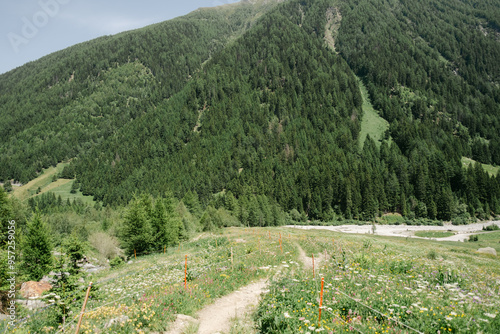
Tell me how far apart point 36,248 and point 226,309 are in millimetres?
31353

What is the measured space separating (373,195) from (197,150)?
109754 mm

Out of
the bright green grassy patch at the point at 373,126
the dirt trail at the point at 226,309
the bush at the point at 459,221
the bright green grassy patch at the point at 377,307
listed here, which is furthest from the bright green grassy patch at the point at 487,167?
the dirt trail at the point at 226,309

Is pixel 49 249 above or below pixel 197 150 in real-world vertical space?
below

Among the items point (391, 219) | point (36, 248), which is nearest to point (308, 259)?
point (36, 248)

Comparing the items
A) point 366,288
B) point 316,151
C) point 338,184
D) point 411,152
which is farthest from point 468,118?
point 366,288

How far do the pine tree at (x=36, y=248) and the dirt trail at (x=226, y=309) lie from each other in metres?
28.3

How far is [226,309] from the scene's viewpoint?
13266 millimetres

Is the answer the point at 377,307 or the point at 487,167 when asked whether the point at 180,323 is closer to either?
the point at 377,307

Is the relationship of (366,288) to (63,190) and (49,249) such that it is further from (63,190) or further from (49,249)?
(63,190)

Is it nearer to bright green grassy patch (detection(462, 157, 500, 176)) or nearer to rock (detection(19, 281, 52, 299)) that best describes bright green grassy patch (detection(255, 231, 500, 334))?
rock (detection(19, 281, 52, 299))

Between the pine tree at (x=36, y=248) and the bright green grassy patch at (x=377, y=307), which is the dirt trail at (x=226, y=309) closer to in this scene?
the bright green grassy patch at (x=377, y=307)

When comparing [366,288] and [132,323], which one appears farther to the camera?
[366,288]

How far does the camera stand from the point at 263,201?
11269 centimetres

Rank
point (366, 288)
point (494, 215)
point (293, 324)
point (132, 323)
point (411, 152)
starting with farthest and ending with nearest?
point (411, 152)
point (494, 215)
point (366, 288)
point (132, 323)
point (293, 324)
